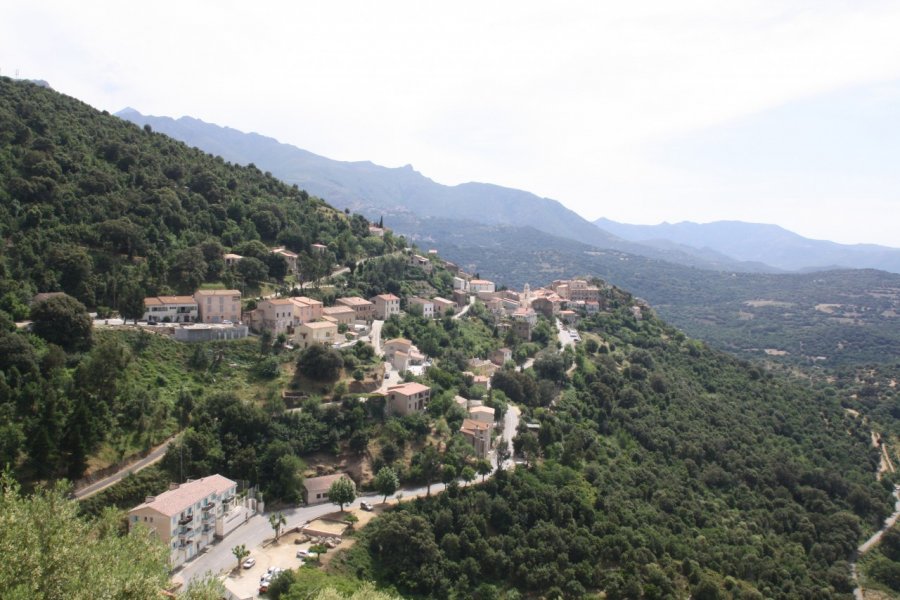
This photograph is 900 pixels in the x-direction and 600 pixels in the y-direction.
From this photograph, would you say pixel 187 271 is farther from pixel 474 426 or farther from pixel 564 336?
pixel 564 336

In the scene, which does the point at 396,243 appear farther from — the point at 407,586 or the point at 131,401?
the point at 407,586

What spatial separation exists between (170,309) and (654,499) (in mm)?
41127

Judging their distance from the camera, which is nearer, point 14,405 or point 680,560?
point 14,405

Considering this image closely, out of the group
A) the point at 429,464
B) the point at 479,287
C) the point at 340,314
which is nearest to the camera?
the point at 429,464

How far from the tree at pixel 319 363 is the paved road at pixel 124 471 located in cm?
1054

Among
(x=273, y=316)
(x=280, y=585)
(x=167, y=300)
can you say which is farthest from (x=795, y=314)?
(x=280, y=585)

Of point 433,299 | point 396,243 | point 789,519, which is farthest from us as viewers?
point 396,243

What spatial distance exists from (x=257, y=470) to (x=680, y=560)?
28.6 metres

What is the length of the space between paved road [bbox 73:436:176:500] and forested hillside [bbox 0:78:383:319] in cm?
1356

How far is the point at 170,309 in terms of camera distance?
1775 inches

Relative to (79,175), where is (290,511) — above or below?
below

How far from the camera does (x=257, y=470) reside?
35000 millimetres

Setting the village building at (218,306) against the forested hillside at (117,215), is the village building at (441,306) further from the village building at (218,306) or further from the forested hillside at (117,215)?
the village building at (218,306)

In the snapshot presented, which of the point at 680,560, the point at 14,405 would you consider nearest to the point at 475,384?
the point at 680,560
